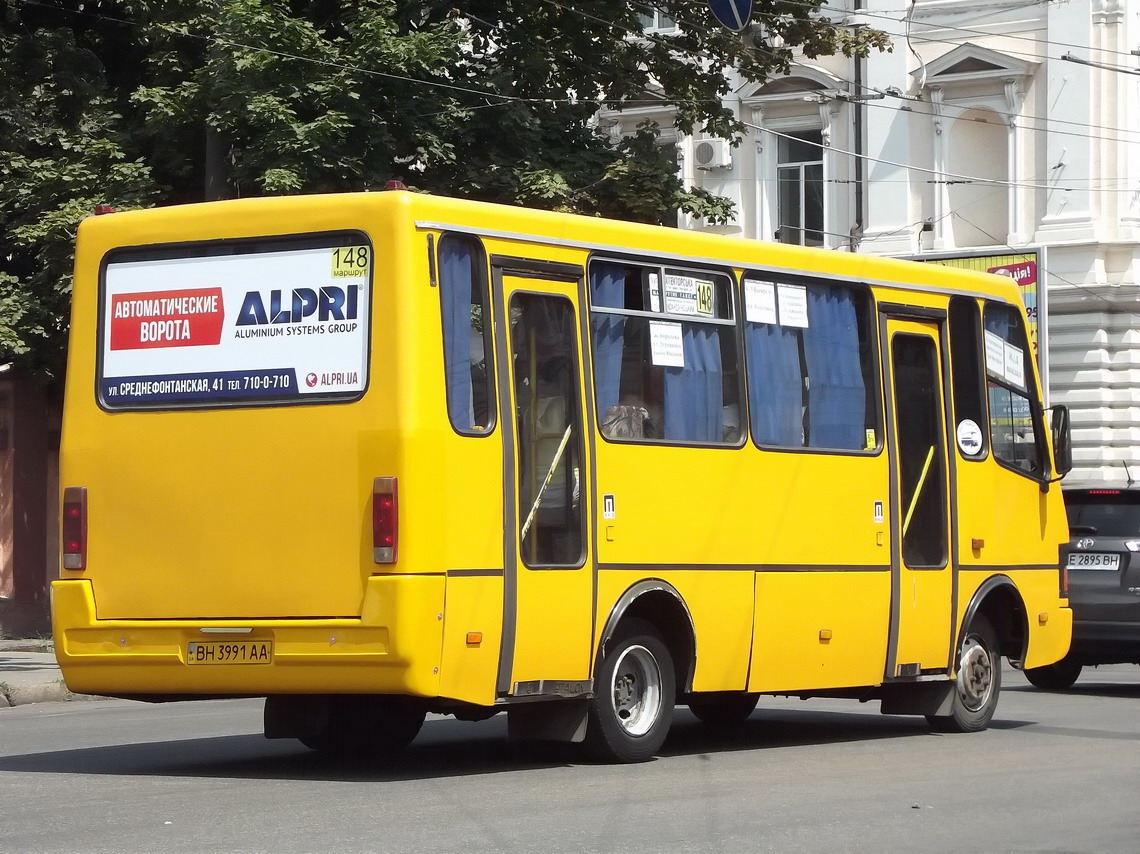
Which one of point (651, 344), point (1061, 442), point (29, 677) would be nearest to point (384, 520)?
point (651, 344)

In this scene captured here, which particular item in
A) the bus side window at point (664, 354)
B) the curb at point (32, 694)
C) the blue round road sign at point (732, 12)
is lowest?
the curb at point (32, 694)

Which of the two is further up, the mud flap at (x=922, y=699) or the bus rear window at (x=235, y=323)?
the bus rear window at (x=235, y=323)

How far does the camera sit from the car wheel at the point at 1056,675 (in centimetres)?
1834

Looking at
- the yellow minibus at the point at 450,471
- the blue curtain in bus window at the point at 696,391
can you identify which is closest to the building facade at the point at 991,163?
the yellow minibus at the point at 450,471

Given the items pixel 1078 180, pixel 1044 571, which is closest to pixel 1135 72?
pixel 1078 180

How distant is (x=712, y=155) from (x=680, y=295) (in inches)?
1251

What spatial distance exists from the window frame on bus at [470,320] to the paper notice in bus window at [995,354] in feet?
16.0

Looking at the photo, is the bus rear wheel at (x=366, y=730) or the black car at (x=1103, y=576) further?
the black car at (x=1103, y=576)

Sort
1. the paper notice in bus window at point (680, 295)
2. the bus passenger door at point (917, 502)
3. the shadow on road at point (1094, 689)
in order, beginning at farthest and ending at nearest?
the shadow on road at point (1094, 689) < the bus passenger door at point (917, 502) < the paper notice in bus window at point (680, 295)

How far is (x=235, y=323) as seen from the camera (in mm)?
10422

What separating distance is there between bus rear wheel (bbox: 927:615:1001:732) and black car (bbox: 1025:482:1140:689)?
3.71 meters

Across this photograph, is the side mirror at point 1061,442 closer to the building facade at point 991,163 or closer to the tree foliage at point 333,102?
the tree foliage at point 333,102

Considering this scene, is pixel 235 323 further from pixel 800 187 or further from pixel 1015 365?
pixel 800 187

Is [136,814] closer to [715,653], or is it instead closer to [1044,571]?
[715,653]
